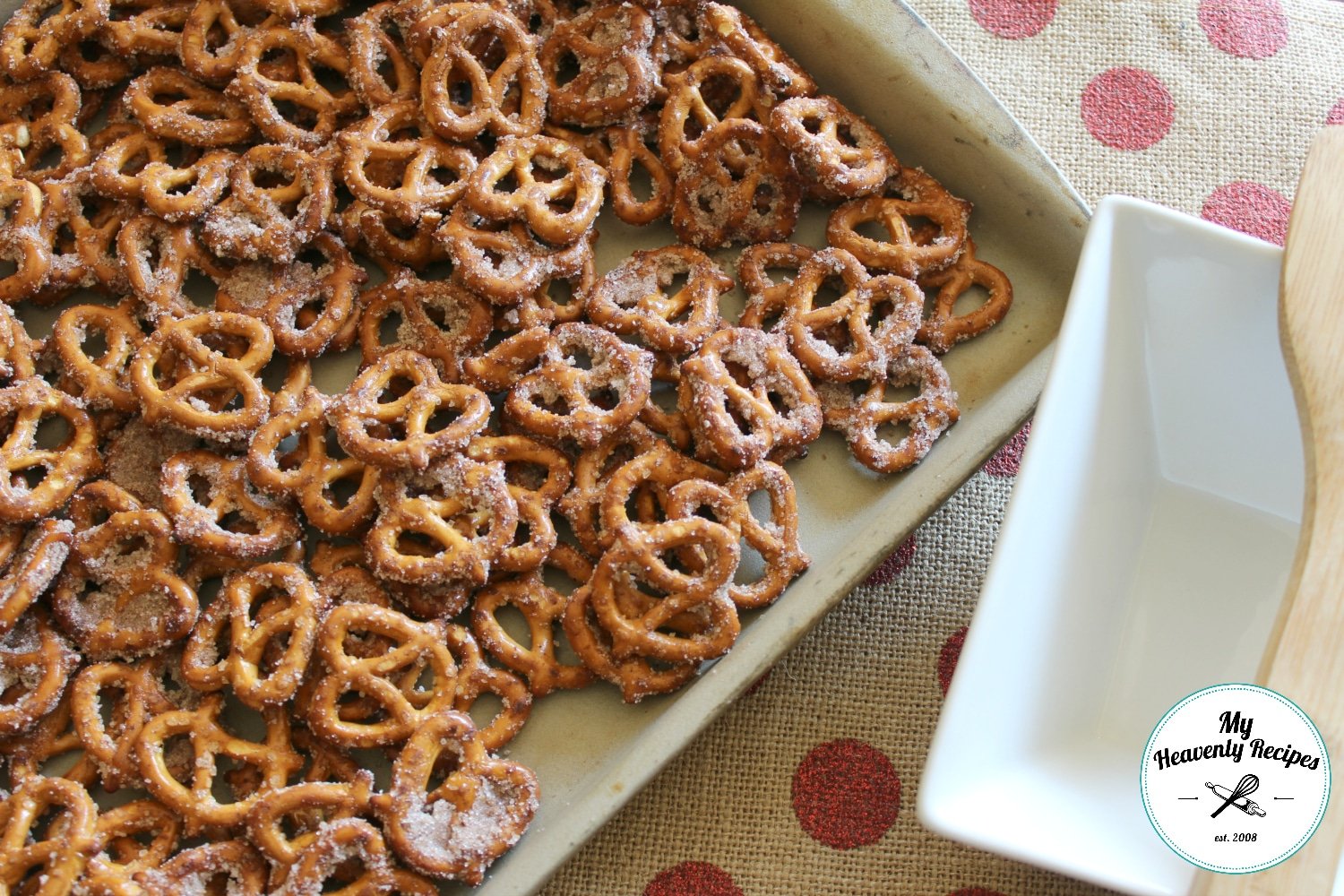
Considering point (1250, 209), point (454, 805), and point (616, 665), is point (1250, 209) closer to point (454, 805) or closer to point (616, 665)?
point (616, 665)

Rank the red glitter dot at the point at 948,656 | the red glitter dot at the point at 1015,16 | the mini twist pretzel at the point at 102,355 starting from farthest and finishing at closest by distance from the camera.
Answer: the red glitter dot at the point at 1015,16
the red glitter dot at the point at 948,656
the mini twist pretzel at the point at 102,355

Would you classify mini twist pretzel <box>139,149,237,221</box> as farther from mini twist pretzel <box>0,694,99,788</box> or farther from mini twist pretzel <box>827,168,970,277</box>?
mini twist pretzel <box>827,168,970,277</box>

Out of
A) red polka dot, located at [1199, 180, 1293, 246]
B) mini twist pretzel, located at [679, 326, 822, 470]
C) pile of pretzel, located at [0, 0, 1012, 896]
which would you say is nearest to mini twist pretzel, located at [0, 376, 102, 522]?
pile of pretzel, located at [0, 0, 1012, 896]

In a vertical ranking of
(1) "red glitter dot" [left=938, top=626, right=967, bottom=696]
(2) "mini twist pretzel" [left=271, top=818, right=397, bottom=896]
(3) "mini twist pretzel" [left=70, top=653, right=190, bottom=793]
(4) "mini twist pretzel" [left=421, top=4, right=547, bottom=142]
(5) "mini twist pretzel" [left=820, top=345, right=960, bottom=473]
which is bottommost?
(1) "red glitter dot" [left=938, top=626, right=967, bottom=696]

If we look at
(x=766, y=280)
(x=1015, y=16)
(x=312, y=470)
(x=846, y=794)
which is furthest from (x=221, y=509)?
(x=1015, y=16)

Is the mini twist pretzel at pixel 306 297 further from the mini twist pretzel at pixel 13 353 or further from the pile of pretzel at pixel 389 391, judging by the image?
the mini twist pretzel at pixel 13 353

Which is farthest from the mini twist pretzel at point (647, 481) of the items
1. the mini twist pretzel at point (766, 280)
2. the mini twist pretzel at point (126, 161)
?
the mini twist pretzel at point (126, 161)
